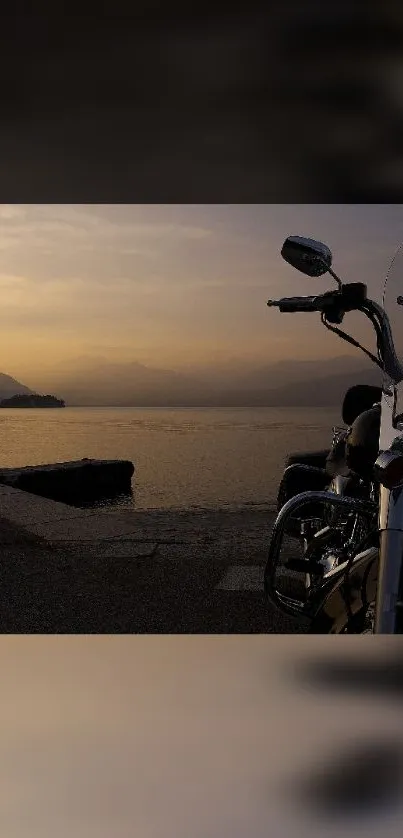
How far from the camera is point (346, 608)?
5.98 ft

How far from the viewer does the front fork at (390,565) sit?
4.79 feet

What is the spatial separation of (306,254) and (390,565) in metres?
0.65

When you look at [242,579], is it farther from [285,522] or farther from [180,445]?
[180,445]

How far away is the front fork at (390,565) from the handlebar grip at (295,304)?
1.71 feet

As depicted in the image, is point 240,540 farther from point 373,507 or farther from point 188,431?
point 188,431

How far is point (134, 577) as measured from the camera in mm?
4398

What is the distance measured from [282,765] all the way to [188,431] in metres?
47.2

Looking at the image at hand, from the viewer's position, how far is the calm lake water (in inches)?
720

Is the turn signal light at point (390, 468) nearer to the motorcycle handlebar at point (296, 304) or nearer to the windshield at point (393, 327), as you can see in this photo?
the windshield at point (393, 327)

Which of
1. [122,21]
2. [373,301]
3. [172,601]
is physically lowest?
[172,601]

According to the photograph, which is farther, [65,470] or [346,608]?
[65,470]

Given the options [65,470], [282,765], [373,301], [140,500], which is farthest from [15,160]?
[140,500]

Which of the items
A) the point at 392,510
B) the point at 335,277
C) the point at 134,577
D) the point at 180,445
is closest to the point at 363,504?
the point at 392,510
